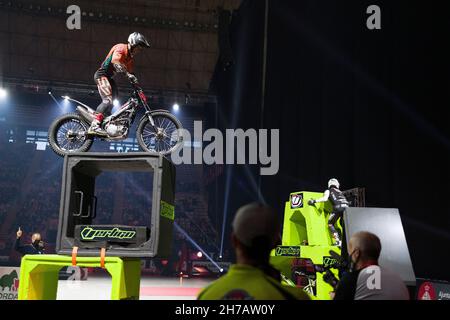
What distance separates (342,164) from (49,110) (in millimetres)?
18352

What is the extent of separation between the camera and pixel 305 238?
8.65 metres

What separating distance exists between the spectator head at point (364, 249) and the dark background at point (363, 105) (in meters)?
3.74

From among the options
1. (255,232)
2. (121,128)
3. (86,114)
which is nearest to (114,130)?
(121,128)

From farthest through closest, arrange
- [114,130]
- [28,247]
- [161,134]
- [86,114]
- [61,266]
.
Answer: [28,247], [161,134], [86,114], [114,130], [61,266]

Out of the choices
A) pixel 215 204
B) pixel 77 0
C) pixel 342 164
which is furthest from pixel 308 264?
pixel 77 0

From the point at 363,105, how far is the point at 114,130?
501 centimetres

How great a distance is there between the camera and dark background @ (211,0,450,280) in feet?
20.3

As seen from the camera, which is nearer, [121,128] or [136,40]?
[136,40]

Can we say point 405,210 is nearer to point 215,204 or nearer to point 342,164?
point 342,164

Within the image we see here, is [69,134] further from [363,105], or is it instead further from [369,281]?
[363,105]

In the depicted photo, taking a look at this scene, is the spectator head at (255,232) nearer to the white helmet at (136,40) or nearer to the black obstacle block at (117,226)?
the black obstacle block at (117,226)

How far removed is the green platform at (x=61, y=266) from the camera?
3.32 m

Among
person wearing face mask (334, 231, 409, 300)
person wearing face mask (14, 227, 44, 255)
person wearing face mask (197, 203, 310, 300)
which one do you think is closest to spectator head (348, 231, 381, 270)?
person wearing face mask (334, 231, 409, 300)

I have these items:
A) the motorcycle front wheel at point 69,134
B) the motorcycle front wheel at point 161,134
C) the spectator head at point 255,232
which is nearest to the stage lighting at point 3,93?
the motorcycle front wheel at point 69,134
